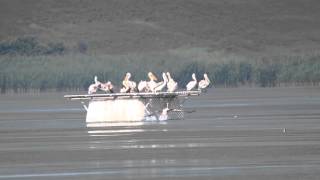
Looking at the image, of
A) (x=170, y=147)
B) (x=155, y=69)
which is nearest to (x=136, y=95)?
(x=170, y=147)

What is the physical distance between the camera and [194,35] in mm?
120250

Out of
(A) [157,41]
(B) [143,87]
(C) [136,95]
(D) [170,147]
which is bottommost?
(D) [170,147]

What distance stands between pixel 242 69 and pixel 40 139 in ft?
202

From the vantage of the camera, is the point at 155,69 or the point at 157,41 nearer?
the point at 155,69

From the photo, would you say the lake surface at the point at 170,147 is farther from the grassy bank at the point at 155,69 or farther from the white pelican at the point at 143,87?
the grassy bank at the point at 155,69

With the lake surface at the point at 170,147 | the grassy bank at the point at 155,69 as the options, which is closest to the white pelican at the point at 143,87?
the lake surface at the point at 170,147

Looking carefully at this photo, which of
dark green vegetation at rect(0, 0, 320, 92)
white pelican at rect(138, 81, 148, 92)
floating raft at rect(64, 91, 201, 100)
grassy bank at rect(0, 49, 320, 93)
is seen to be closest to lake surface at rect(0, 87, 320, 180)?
floating raft at rect(64, 91, 201, 100)

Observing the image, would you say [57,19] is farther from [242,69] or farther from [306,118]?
[306,118]

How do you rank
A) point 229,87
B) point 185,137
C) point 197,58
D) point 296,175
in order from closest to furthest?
point 296,175 < point 185,137 < point 229,87 < point 197,58

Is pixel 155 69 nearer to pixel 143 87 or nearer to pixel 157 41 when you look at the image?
pixel 157 41

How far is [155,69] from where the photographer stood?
98500 mm

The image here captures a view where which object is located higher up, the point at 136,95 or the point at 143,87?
the point at 143,87

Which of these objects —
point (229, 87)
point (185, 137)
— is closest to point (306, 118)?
point (185, 137)

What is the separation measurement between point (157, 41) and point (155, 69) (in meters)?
19.9
